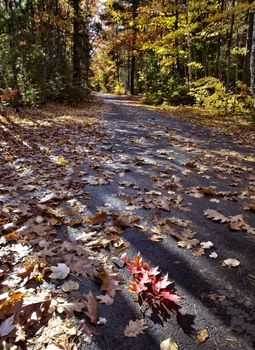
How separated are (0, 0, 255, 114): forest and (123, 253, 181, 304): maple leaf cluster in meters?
9.75

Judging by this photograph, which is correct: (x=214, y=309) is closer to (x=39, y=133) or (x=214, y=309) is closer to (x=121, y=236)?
(x=121, y=236)

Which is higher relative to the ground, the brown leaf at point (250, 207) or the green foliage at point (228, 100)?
the green foliage at point (228, 100)

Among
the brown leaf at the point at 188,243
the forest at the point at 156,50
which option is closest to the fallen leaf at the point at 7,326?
the brown leaf at the point at 188,243

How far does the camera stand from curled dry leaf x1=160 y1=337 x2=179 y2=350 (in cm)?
203

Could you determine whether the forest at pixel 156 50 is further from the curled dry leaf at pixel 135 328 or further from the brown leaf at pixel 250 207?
the curled dry leaf at pixel 135 328

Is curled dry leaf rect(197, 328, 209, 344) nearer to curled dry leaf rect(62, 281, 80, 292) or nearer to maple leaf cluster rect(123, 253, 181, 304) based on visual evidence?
maple leaf cluster rect(123, 253, 181, 304)

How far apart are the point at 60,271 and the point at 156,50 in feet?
67.5

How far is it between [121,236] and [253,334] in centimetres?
164

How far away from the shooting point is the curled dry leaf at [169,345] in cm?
203

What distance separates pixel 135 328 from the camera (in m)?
2.20

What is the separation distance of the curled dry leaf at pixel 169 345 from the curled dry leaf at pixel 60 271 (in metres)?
1.04

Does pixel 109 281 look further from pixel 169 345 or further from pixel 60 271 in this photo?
pixel 169 345

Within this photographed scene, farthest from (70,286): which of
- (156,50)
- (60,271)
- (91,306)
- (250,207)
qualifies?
(156,50)

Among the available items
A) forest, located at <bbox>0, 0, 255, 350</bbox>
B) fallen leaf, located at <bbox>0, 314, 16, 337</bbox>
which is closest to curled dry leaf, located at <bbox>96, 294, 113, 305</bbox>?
forest, located at <bbox>0, 0, 255, 350</bbox>
